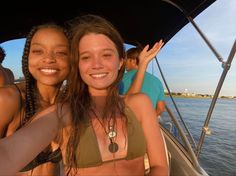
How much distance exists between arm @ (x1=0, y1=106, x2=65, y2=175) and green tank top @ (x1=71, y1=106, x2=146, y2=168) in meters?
0.20

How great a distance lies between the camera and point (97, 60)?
173 centimetres

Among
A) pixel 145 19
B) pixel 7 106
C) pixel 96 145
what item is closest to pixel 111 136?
pixel 96 145

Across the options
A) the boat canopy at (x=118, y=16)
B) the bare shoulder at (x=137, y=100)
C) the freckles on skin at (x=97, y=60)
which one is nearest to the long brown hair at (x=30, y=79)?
the freckles on skin at (x=97, y=60)

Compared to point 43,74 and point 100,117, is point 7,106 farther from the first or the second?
point 100,117

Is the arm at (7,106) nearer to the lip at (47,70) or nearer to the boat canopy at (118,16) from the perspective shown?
the lip at (47,70)

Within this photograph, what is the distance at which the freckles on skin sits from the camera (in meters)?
1.74

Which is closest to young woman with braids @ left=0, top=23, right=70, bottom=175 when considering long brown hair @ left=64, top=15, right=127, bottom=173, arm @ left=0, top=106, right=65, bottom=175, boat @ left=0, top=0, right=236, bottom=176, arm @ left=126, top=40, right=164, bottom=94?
long brown hair @ left=64, top=15, right=127, bottom=173

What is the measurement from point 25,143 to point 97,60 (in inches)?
30.6

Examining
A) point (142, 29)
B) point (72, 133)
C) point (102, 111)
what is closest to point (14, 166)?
point (72, 133)

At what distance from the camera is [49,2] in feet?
12.4

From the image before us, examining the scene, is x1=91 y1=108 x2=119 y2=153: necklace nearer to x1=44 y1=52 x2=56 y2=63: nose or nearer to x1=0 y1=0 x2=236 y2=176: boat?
x1=44 y1=52 x2=56 y2=63: nose

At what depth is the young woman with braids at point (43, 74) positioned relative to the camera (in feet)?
5.93

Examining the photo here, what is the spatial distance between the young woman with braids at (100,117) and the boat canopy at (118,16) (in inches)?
72.6

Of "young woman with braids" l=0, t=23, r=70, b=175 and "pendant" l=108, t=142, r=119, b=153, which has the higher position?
"young woman with braids" l=0, t=23, r=70, b=175
